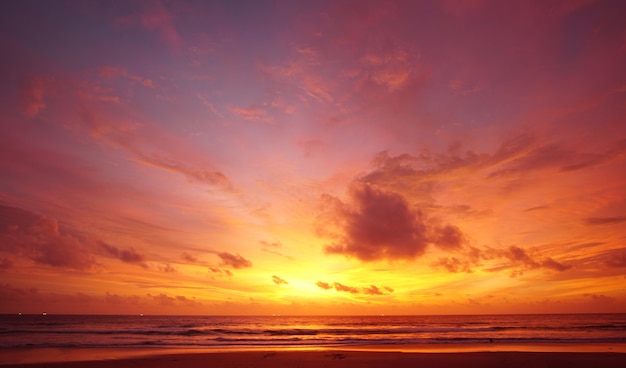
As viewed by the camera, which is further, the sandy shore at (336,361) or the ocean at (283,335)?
the ocean at (283,335)

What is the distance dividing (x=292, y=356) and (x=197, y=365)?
16.8 feet

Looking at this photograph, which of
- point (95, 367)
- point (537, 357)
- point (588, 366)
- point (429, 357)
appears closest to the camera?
point (588, 366)

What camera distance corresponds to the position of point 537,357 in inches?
723

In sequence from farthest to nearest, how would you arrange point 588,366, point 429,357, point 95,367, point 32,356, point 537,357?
point 32,356 → point 429,357 → point 537,357 → point 95,367 → point 588,366

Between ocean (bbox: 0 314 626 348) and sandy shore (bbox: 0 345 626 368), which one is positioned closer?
sandy shore (bbox: 0 345 626 368)

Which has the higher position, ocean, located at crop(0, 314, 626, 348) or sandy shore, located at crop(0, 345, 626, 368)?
sandy shore, located at crop(0, 345, 626, 368)

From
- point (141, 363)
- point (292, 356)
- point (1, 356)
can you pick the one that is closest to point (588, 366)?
point (292, 356)

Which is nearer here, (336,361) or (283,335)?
(336,361)

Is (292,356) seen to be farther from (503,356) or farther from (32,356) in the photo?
(32,356)

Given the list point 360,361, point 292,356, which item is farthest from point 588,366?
point 292,356

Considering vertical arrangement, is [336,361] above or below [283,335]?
above

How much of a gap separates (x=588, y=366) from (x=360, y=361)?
10.1 metres

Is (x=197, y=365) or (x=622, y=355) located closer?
(x=197, y=365)

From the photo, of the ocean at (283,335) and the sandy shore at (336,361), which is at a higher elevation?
the sandy shore at (336,361)
